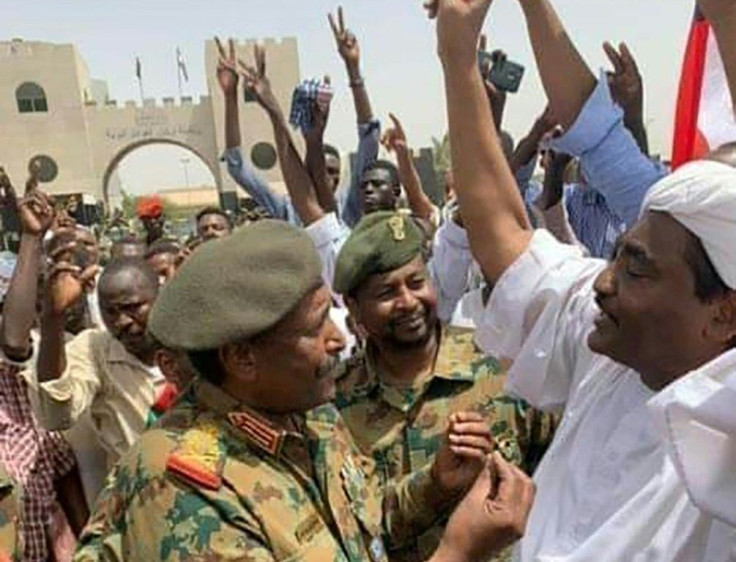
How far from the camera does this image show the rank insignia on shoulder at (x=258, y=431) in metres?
1.56

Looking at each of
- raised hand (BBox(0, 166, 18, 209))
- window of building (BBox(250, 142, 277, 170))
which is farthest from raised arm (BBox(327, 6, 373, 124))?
window of building (BBox(250, 142, 277, 170))

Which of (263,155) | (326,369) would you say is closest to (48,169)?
(263,155)

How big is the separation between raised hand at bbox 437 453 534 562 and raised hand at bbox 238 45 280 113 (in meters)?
3.26

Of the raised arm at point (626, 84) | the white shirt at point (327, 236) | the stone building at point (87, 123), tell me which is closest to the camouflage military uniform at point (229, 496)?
the raised arm at point (626, 84)

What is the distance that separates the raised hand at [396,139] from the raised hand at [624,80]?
7.91ft

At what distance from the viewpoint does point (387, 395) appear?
2.41 meters

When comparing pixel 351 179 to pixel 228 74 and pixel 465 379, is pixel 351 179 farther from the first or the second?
pixel 465 379

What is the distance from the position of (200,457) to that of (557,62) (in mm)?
1231

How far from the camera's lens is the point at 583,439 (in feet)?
5.60

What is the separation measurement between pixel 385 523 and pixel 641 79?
1.64m

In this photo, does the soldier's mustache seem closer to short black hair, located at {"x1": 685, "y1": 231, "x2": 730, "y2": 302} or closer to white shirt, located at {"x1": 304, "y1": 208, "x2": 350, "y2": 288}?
short black hair, located at {"x1": 685, "y1": 231, "x2": 730, "y2": 302}

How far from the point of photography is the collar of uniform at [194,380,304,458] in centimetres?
156

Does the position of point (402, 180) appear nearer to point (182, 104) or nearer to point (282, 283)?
point (282, 283)

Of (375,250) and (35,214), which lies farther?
(35,214)
